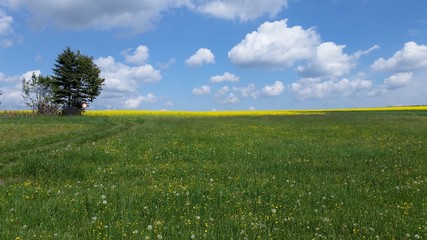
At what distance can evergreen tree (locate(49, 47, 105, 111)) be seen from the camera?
79812 mm

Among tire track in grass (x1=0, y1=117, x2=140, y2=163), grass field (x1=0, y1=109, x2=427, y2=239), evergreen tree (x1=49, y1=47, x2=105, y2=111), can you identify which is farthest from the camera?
evergreen tree (x1=49, y1=47, x2=105, y2=111)

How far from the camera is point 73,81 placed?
7988cm

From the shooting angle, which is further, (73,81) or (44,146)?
(73,81)

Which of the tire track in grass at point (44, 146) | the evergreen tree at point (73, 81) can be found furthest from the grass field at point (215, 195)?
the evergreen tree at point (73, 81)

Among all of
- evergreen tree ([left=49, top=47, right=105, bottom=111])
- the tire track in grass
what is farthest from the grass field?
evergreen tree ([left=49, top=47, right=105, bottom=111])

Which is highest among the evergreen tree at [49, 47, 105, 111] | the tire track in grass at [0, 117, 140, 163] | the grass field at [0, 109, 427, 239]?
the evergreen tree at [49, 47, 105, 111]

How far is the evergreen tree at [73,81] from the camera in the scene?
79.8 metres

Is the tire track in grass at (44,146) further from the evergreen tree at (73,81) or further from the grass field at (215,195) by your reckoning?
the evergreen tree at (73,81)

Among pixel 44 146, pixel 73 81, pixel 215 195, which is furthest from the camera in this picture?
pixel 73 81

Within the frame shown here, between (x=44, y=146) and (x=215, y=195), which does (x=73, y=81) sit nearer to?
(x=44, y=146)

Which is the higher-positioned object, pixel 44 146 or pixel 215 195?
pixel 44 146

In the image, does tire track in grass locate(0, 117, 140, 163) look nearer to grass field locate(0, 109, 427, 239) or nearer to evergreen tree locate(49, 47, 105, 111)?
grass field locate(0, 109, 427, 239)

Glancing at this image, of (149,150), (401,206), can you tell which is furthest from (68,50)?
(401,206)

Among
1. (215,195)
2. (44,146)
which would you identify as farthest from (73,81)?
(215,195)
